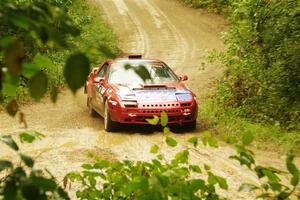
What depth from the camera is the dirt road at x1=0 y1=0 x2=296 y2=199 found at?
9.47 meters

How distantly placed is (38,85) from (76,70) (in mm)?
127

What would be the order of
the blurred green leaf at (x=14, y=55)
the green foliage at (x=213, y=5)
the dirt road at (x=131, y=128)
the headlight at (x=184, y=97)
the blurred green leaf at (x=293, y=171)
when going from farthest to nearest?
the green foliage at (x=213, y=5) → the headlight at (x=184, y=97) → the dirt road at (x=131, y=128) → the blurred green leaf at (x=293, y=171) → the blurred green leaf at (x=14, y=55)

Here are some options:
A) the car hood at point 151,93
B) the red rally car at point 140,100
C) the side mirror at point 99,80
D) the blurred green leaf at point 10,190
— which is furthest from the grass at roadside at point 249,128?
the blurred green leaf at point 10,190

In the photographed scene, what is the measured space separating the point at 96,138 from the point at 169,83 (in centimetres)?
207

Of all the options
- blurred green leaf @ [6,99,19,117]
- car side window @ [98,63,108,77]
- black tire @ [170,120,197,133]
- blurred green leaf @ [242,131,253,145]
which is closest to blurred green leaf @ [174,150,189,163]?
blurred green leaf @ [242,131,253,145]

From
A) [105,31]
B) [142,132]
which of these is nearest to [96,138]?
[142,132]

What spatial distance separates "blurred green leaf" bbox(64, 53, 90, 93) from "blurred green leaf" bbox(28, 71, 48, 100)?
99 mm

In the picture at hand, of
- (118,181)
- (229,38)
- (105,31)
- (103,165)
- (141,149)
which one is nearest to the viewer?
(103,165)

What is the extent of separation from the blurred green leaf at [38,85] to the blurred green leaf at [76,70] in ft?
0.32

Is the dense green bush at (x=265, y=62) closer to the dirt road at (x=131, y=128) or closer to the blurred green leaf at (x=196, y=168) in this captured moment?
the dirt road at (x=131, y=128)

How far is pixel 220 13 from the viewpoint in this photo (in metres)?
31.7

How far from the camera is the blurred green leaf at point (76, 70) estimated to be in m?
1.17

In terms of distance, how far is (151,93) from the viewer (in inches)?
448

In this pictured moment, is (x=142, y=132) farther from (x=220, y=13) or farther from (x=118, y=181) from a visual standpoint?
(x=220, y=13)
